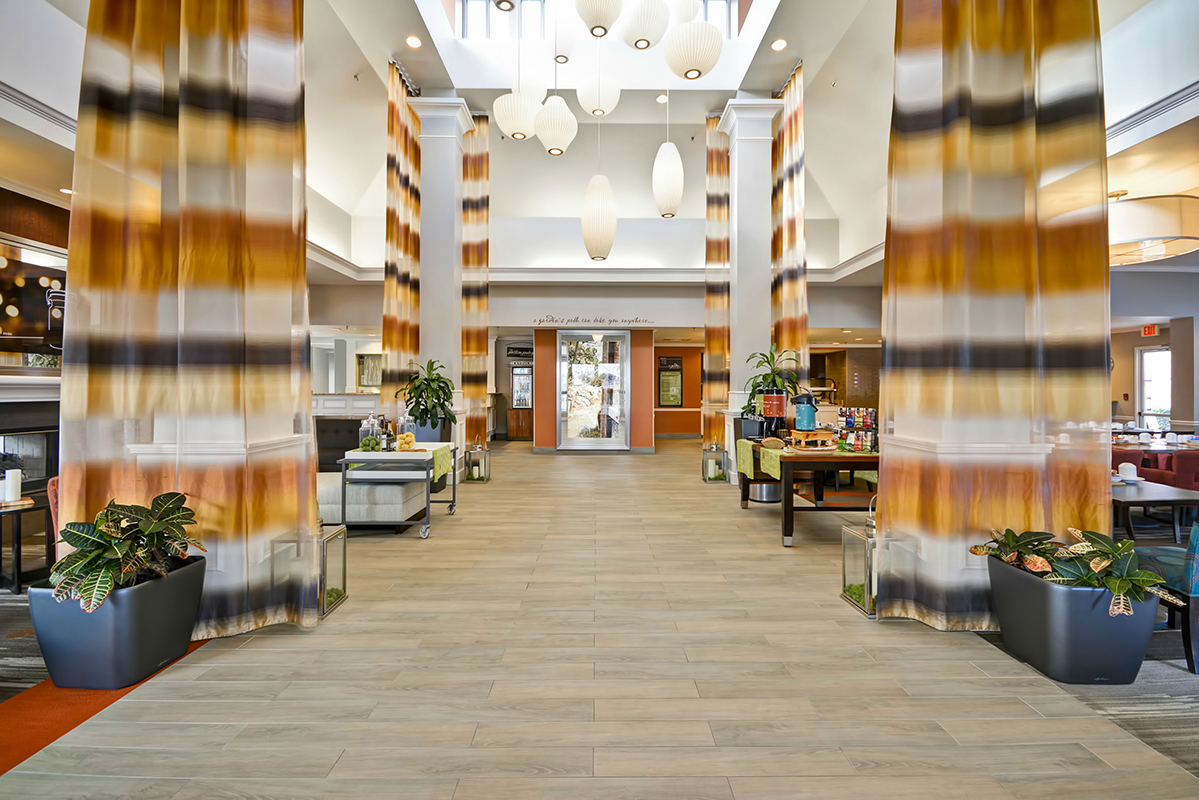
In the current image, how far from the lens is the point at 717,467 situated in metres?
7.79

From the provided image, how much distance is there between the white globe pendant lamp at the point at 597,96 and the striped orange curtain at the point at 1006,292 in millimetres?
3763

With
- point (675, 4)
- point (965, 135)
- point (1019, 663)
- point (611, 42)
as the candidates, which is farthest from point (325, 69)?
point (1019, 663)

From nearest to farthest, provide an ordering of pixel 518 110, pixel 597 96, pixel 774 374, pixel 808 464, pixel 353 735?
pixel 353 735 < pixel 808 464 < pixel 518 110 < pixel 597 96 < pixel 774 374

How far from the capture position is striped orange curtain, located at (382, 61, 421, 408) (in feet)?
22.3

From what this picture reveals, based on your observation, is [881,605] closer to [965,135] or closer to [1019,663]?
[1019,663]

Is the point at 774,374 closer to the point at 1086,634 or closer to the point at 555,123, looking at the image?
the point at 555,123

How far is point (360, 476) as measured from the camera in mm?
4766

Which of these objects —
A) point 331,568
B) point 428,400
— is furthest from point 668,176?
point 331,568

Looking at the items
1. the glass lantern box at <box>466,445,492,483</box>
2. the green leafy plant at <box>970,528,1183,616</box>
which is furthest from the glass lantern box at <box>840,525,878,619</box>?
the glass lantern box at <box>466,445,492,483</box>

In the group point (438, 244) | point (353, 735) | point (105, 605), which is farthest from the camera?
point (438, 244)

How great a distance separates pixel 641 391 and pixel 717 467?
405 centimetres

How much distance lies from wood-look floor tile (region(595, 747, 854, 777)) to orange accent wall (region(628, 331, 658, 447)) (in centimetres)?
973

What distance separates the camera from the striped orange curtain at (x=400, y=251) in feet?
22.3

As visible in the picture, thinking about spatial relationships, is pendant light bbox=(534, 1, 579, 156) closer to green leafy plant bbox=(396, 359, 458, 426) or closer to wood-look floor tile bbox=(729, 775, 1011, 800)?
green leafy plant bbox=(396, 359, 458, 426)
